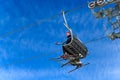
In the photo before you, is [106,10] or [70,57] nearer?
[106,10]

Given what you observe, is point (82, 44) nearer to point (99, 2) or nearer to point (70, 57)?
point (70, 57)

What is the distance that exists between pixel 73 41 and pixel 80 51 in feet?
4.15

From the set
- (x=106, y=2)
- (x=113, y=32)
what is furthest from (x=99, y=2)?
(x=113, y=32)

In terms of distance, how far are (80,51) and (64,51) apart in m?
1.19

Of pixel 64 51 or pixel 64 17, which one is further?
pixel 64 51

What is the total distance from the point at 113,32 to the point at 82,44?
2468mm

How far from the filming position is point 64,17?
2528 centimetres

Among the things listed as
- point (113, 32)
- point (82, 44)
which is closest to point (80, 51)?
Result: point (82, 44)

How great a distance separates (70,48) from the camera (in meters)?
26.8

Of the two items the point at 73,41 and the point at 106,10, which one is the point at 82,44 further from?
the point at 106,10

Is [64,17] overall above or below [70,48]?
above

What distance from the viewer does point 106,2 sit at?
26.0 m

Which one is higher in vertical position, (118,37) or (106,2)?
(106,2)

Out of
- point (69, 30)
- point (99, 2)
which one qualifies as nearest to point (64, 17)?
point (69, 30)
